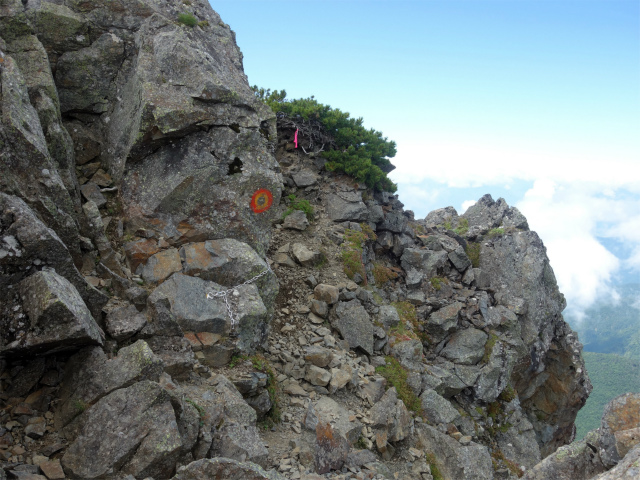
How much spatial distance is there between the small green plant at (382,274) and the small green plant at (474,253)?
7988 mm

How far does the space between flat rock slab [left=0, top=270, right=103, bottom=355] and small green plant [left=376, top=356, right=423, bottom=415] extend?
13.1 metres

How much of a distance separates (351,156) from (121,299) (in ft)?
61.8

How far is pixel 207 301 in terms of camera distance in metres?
14.4

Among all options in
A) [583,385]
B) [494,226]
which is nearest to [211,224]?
[494,226]

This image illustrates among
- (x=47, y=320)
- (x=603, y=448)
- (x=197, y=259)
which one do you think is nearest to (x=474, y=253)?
(x=603, y=448)

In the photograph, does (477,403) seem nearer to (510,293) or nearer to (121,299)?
(510,293)

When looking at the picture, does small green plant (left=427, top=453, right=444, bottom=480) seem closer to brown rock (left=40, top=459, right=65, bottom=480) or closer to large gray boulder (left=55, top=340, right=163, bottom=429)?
large gray boulder (left=55, top=340, right=163, bottom=429)

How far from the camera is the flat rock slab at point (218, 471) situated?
838cm

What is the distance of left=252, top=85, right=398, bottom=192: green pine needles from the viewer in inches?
1089

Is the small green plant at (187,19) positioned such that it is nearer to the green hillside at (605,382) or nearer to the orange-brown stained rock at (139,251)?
the orange-brown stained rock at (139,251)

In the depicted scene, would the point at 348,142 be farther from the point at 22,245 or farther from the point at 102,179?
the point at 22,245

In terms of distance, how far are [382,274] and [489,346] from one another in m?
7.66

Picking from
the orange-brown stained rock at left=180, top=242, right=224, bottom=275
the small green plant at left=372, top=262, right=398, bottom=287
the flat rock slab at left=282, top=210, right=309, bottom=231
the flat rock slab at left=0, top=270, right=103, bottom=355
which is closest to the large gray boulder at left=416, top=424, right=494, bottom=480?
the small green plant at left=372, top=262, right=398, bottom=287

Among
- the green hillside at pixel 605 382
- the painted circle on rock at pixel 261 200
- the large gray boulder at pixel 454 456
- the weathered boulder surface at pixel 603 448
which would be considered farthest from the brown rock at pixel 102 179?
the green hillside at pixel 605 382
